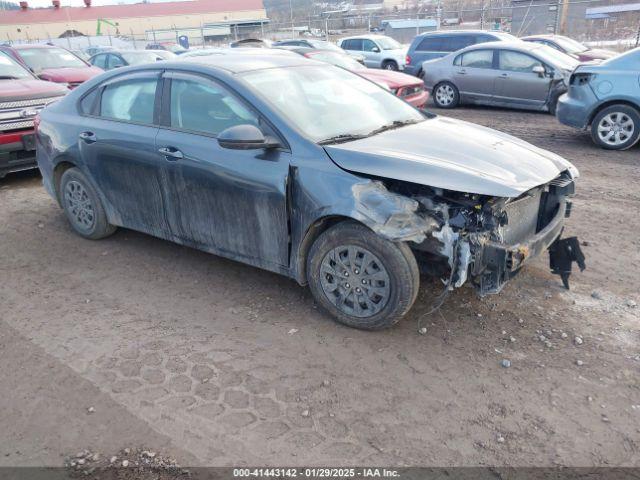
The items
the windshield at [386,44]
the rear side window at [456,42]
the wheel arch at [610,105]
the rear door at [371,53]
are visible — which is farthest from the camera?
the windshield at [386,44]

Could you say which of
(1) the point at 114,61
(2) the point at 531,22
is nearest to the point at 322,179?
(1) the point at 114,61

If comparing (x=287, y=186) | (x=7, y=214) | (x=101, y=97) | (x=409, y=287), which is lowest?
(x=7, y=214)

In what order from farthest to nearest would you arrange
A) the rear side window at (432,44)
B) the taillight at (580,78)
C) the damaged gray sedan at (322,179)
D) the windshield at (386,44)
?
the windshield at (386,44)
the rear side window at (432,44)
the taillight at (580,78)
the damaged gray sedan at (322,179)

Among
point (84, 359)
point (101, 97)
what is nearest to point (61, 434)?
point (84, 359)

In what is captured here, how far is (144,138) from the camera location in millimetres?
4441

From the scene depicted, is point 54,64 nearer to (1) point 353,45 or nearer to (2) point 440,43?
(2) point 440,43

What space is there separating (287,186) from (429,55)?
43.6 ft

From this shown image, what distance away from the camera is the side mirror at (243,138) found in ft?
11.7

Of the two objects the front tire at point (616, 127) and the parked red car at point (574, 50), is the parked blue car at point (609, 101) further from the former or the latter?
the parked red car at point (574, 50)

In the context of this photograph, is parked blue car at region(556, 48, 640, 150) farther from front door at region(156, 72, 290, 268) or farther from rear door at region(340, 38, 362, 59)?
rear door at region(340, 38, 362, 59)

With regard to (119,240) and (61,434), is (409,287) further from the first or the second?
(119,240)

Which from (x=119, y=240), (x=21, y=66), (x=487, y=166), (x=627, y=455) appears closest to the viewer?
(x=627, y=455)

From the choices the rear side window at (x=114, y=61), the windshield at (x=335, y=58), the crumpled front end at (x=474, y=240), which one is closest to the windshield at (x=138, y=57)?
the rear side window at (x=114, y=61)

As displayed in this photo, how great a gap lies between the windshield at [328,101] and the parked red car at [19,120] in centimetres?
445
